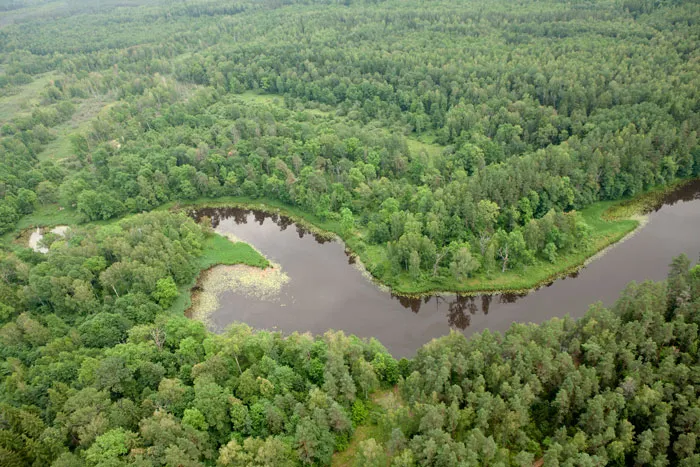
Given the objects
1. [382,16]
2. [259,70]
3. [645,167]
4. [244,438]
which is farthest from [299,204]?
[382,16]

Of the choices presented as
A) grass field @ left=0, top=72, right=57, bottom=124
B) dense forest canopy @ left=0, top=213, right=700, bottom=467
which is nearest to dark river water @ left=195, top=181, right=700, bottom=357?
dense forest canopy @ left=0, top=213, right=700, bottom=467

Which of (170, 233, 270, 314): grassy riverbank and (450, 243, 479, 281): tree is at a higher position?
(450, 243, 479, 281): tree

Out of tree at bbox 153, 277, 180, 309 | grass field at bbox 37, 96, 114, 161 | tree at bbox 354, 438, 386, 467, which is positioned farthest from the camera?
grass field at bbox 37, 96, 114, 161

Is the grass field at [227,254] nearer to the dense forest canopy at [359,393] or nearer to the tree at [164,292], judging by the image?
the tree at [164,292]

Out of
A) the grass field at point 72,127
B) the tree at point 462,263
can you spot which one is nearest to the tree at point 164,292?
the tree at point 462,263

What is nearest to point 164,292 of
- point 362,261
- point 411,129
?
point 362,261

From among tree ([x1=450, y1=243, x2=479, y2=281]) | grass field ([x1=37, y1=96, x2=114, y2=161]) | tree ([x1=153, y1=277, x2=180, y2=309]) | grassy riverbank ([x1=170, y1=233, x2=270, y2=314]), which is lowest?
grassy riverbank ([x1=170, y1=233, x2=270, y2=314])

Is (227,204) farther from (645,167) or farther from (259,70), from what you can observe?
(645,167)

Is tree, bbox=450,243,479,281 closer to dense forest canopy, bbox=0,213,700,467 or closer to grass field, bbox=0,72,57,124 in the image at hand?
dense forest canopy, bbox=0,213,700,467

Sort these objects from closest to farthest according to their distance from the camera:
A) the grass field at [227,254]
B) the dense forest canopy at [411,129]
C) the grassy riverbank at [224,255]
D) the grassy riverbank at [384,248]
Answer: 1. the grassy riverbank at [384,248]
2. the dense forest canopy at [411,129]
3. the grassy riverbank at [224,255]
4. the grass field at [227,254]
